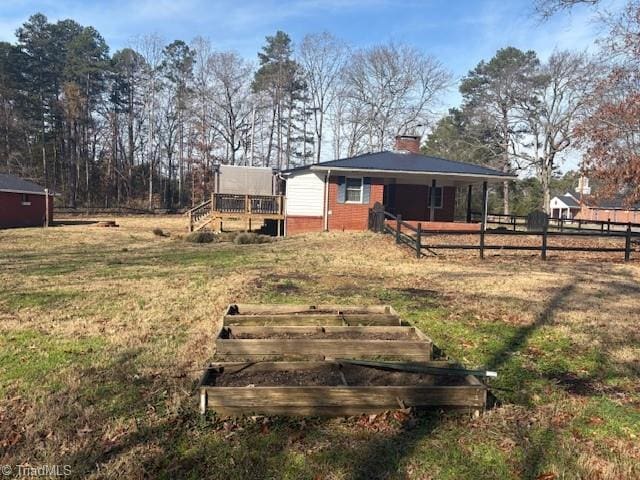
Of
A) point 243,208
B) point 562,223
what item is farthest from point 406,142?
point 243,208

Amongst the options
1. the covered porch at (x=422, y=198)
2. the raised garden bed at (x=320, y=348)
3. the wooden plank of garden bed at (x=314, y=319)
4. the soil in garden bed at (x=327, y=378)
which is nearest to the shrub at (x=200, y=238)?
the covered porch at (x=422, y=198)

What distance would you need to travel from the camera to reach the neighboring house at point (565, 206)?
59.3m

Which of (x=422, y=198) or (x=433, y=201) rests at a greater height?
(x=422, y=198)

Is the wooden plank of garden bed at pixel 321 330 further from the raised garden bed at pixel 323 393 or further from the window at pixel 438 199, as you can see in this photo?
the window at pixel 438 199

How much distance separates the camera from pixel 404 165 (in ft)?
67.8

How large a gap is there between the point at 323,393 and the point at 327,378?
513 millimetres

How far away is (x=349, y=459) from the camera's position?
2.91m

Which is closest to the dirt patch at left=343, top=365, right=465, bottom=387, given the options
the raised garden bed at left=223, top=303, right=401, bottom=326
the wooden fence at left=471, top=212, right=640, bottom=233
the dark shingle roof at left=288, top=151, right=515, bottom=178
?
the raised garden bed at left=223, top=303, right=401, bottom=326

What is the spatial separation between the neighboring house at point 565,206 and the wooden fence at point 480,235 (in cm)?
4562

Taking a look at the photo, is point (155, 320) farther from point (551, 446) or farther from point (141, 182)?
point (141, 182)

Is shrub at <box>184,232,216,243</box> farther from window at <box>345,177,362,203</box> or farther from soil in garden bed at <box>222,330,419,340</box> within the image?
soil in garden bed at <box>222,330,419,340</box>

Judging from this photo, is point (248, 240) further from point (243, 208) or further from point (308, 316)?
point (308, 316)

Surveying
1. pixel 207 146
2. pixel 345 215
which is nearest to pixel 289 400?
pixel 345 215

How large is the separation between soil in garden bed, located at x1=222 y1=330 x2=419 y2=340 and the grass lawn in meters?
0.41
